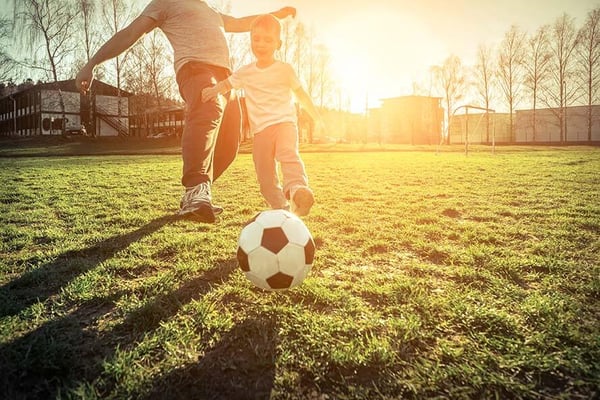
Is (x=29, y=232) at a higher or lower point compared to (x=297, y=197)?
lower

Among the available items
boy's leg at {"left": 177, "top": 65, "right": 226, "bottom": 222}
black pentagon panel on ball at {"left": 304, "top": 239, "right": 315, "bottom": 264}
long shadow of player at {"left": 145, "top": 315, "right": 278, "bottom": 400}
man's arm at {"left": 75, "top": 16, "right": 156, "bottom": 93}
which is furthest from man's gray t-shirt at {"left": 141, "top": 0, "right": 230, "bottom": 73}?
long shadow of player at {"left": 145, "top": 315, "right": 278, "bottom": 400}

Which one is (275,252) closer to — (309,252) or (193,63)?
(309,252)

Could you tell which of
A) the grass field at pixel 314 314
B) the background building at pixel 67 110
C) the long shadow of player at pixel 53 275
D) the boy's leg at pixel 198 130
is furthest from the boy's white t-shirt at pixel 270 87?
the background building at pixel 67 110

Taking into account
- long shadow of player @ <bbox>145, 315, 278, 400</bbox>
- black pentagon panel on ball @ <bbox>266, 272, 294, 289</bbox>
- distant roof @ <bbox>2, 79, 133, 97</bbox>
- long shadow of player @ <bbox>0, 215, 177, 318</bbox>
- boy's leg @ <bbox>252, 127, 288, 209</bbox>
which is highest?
distant roof @ <bbox>2, 79, 133, 97</bbox>

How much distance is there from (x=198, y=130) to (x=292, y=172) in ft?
3.23

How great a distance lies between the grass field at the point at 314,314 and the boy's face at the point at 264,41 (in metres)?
1.71

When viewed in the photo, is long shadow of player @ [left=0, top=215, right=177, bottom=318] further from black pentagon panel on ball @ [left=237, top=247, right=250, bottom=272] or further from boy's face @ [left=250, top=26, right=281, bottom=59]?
boy's face @ [left=250, top=26, right=281, bottom=59]

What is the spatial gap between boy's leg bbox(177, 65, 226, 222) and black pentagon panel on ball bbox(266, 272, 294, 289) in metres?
1.44

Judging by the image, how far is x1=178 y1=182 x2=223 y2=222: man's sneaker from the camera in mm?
3143

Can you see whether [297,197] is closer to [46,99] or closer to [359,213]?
[359,213]

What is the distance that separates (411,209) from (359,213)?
0.77m

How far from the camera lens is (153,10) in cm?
373

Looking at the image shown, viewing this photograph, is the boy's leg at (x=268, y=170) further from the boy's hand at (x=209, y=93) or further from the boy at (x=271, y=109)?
the boy's hand at (x=209, y=93)

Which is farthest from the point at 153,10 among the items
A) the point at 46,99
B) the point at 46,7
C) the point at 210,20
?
the point at 46,99
